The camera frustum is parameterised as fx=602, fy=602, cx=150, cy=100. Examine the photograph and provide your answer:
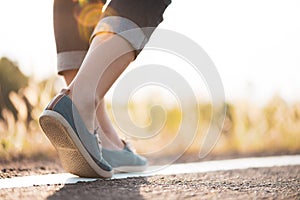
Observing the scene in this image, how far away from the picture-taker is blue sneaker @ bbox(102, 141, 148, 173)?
2.03 m

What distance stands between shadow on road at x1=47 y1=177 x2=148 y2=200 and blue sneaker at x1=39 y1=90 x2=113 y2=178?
0.24 feet

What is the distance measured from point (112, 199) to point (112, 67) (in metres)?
0.47

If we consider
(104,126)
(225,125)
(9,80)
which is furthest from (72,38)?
(225,125)

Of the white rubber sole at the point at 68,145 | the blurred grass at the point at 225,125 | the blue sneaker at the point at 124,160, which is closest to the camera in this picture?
the white rubber sole at the point at 68,145

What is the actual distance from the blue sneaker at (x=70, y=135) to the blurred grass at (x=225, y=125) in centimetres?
153

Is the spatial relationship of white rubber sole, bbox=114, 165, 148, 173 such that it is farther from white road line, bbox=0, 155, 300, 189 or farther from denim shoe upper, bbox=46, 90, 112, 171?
denim shoe upper, bbox=46, 90, 112, 171

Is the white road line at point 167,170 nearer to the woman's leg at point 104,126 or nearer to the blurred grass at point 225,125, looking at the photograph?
the woman's leg at point 104,126

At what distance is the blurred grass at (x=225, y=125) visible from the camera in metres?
3.36

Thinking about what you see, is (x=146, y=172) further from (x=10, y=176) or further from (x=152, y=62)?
(x=152, y=62)

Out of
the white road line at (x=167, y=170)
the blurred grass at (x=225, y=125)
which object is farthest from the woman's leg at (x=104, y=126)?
the blurred grass at (x=225, y=125)

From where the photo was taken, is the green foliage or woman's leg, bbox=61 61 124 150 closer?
woman's leg, bbox=61 61 124 150

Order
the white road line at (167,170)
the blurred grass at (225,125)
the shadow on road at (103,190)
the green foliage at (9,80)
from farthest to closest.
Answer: the green foliage at (9,80)
the blurred grass at (225,125)
the white road line at (167,170)
the shadow on road at (103,190)

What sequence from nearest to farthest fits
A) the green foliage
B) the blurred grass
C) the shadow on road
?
the shadow on road, the blurred grass, the green foliage

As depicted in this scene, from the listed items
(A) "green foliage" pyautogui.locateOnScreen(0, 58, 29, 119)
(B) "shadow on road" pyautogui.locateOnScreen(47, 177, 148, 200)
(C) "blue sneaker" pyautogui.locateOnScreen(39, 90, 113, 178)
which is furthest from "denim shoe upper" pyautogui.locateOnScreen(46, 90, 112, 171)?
(A) "green foliage" pyautogui.locateOnScreen(0, 58, 29, 119)
